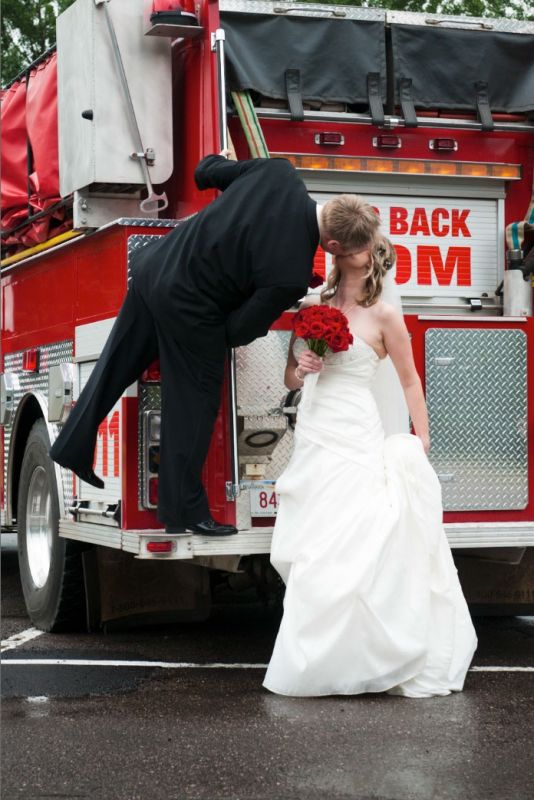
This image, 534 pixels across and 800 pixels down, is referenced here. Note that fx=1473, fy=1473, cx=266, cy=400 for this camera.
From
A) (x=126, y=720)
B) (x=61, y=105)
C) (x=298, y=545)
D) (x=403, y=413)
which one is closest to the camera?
(x=126, y=720)

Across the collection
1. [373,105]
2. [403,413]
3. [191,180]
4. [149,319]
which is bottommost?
[403,413]

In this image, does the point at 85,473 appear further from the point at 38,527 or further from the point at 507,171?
the point at 507,171

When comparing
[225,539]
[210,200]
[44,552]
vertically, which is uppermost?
[210,200]

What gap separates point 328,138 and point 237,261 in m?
1.68

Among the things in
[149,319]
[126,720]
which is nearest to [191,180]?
[149,319]

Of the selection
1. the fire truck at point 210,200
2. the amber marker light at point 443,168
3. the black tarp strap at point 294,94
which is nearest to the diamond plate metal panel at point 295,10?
the fire truck at point 210,200

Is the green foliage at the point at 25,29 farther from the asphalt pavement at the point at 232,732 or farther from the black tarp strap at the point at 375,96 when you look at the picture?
the asphalt pavement at the point at 232,732

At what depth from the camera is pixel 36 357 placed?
837 centimetres

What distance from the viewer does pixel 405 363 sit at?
21.9 feet

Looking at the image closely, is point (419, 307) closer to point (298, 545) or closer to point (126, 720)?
point (298, 545)

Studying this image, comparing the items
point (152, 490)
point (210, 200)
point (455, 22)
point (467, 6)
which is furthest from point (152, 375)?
point (467, 6)

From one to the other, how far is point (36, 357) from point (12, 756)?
351cm

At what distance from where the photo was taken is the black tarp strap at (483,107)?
8047 millimetres

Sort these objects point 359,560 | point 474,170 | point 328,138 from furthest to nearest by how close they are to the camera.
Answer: point 474,170, point 328,138, point 359,560
